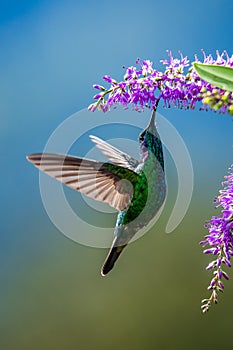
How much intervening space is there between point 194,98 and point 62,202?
5.09ft

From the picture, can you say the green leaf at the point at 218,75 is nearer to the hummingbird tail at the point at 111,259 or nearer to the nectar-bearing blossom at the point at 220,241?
the nectar-bearing blossom at the point at 220,241

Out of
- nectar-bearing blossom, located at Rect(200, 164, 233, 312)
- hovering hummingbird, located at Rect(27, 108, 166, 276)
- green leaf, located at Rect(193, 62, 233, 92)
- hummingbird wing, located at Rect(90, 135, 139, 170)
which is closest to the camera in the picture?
green leaf, located at Rect(193, 62, 233, 92)

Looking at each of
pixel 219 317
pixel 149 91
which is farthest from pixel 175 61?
pixel 219 317

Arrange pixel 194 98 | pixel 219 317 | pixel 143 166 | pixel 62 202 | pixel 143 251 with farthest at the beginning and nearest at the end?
pixel 143 251, pixel 219 317, pixel 62 202, pixel 143 166, pixel 194 98

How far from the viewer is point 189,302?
5.07 m

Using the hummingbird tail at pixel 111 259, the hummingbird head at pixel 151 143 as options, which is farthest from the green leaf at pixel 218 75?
the hummingbird tail at pixel 111 259

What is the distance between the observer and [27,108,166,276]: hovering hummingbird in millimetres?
1514

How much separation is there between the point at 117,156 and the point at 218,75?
Result: 0.75 meters

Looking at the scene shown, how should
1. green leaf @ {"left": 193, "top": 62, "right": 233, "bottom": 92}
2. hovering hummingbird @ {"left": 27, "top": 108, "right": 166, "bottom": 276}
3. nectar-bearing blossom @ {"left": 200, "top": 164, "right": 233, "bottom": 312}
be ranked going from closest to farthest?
green leaf @ {"left": 193, "top": 62, "right": 233, "bottom": 92}
nectar-bearing blossom @ {"left": 200, "top": 164, "right": 233, "bottom": 312}
hovering hummingbird @ {"left": 27, "top": 108, "right": 166, "bottom": 276}

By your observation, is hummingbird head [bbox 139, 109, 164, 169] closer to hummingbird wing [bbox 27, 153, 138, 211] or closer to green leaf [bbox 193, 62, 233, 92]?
hummingbird wing [bbox 27, 153, 138, 211]

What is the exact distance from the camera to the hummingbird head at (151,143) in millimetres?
1607

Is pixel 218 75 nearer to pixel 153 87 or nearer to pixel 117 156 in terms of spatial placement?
pixel 153 87

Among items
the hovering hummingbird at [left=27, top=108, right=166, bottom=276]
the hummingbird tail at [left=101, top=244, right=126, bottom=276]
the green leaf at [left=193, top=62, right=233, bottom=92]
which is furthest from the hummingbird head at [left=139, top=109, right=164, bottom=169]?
the green leaf at [left=193, top=62, right=233, bottom=92]

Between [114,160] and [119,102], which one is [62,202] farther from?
[119,102]
